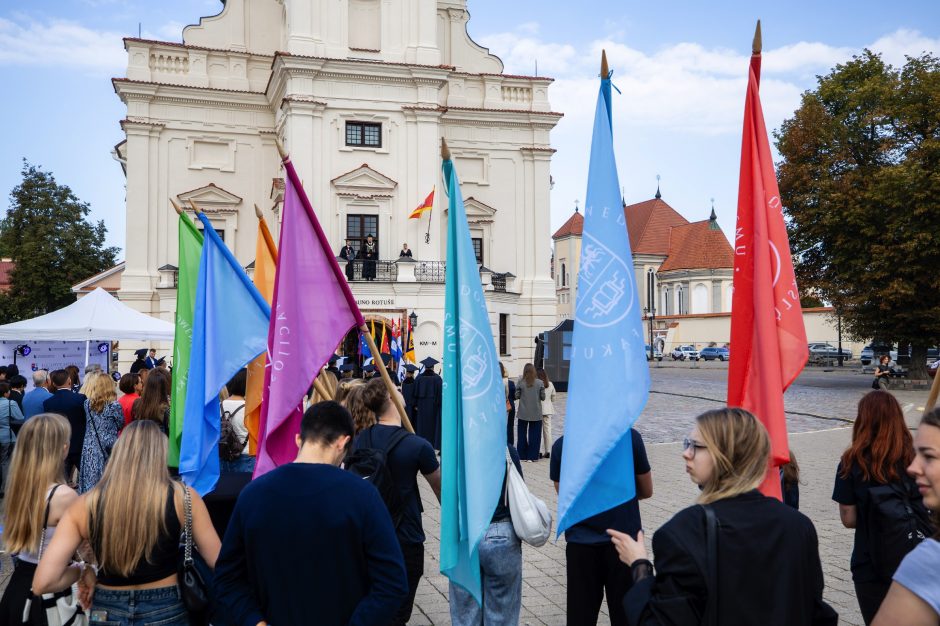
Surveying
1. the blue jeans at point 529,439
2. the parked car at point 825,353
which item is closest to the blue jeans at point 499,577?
the blue jeans at point 529,439

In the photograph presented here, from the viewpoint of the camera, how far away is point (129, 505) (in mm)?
3543

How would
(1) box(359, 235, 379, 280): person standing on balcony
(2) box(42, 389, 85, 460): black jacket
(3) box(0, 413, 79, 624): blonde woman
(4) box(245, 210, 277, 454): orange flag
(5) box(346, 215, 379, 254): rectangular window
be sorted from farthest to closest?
(5) box(346, 215, 379, 254): rectangular window → (1) box(359, 235, 379, 280): person standing on balcony → (2) box(42, 389, 85, 460): black jacket → (4) box(245, 210, 277, 454): orange flag → (3) box(0, 413, 79, 624): blonde woman

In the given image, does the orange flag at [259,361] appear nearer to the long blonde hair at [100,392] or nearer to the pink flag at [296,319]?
the pink flag at [296,319]

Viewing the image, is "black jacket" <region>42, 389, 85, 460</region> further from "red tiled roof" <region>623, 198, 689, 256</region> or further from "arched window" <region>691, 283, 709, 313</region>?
"red tiled roof" <region>623, 198, 689, 256</region>

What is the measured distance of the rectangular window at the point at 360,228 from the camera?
113 feet

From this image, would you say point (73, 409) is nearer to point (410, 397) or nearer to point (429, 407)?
point (429, 407)

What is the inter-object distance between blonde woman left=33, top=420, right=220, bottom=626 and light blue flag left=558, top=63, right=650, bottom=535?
73.1 inches

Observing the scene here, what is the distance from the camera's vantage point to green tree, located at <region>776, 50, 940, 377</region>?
31562 millimetres

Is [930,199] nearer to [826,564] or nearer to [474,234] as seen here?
[474,234]

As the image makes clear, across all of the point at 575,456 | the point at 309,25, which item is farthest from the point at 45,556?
the point at 309,25

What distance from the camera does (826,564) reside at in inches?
299

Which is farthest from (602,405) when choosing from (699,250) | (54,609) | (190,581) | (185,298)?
(699,250)

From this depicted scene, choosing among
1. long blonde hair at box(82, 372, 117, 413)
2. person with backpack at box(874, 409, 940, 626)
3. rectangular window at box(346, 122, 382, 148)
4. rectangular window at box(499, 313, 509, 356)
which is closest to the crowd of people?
person with backpack at box(874, 409, 940, 626)

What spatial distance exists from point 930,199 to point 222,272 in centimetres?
3186
